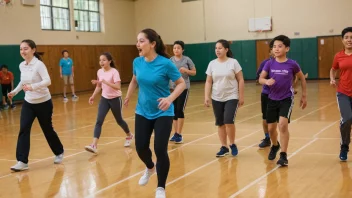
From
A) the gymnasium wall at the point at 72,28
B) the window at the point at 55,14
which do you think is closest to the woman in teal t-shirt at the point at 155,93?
the gymnasium wall at the point at 72,28

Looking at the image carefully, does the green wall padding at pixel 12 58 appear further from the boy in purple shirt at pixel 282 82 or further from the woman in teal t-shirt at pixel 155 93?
the woman in teal t-shirt at pixel 155 93

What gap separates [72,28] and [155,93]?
19.8 meters

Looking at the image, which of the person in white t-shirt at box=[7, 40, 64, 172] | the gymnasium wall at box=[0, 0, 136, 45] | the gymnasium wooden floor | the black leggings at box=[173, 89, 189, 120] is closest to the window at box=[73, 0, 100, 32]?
the gymnasium wall at box=[0, 0, 136, 45]

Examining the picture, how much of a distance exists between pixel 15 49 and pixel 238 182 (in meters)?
16.8

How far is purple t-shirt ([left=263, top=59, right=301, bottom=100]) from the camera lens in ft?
20.0

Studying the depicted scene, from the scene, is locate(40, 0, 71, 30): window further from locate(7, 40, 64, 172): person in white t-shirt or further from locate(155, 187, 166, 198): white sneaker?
locate(155, 187, 166, 198): white sneaker

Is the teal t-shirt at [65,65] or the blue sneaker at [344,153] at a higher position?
the teal t-shirt at [65,65]

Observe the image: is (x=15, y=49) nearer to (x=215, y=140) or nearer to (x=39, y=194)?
(x=215, y=140)

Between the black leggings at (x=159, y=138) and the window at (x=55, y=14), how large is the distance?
60.5 feet

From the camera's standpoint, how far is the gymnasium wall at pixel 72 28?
19.9 meters

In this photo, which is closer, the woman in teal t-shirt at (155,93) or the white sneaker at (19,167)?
the woman in teal t-shirt at (155,93)

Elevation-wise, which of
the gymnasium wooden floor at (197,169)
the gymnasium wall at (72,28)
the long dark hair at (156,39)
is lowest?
the gymnasium wooden floor at (197,169)

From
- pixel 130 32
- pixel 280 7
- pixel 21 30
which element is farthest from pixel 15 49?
pixel 280 7

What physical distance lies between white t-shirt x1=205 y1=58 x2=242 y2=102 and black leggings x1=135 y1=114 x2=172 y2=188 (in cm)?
229
